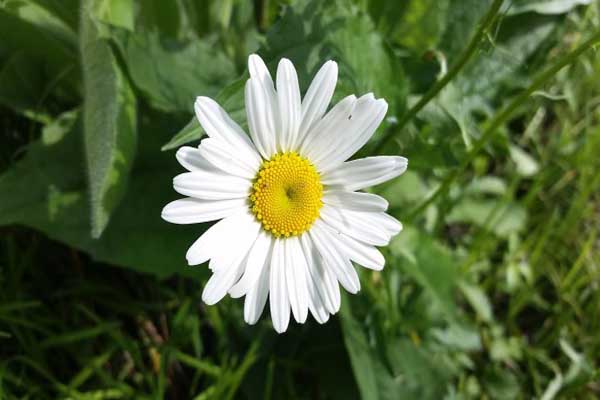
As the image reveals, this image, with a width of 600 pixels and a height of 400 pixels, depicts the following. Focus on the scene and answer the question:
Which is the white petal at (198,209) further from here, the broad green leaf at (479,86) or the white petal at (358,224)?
the broad green leaf at (479,86)

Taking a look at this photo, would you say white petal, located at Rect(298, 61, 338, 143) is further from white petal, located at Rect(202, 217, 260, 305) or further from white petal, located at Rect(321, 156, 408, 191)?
white petal, located at Rect(202, 217, 260, 305)

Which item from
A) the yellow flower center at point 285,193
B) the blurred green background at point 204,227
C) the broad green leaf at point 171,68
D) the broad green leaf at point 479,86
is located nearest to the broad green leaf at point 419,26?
the blurred green background at point 204,227

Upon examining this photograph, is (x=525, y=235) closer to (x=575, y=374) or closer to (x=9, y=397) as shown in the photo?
(x=575, y=374)

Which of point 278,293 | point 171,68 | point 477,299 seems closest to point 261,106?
point 278,293

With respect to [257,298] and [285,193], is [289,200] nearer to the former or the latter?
[285,193]

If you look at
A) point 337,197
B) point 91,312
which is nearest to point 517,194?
point 337,197
